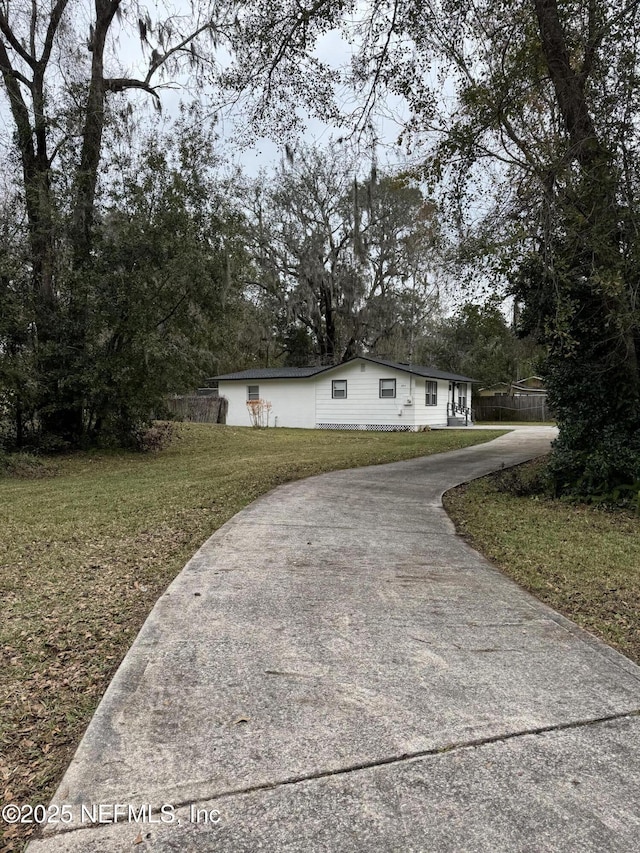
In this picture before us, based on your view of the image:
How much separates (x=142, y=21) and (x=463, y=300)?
1063 cm

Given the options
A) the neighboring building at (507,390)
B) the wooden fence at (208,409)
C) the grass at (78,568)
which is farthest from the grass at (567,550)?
the neighboring building at (507,390)

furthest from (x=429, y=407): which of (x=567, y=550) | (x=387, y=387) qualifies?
(x=567, y=550)

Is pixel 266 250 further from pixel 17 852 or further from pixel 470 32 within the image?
pixel 17 852

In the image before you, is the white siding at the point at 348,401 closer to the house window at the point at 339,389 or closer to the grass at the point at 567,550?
the house window at the point at 339,389

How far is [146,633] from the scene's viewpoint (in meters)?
3.16

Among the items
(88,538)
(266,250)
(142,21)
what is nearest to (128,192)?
(142,21)

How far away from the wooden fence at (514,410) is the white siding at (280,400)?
1459 cm

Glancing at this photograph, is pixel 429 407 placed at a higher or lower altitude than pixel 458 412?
higher

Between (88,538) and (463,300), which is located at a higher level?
(463,300)

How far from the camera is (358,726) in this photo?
2.28m

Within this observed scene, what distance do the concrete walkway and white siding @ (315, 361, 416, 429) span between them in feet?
61.8

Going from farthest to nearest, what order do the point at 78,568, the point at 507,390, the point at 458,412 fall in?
1. the point at 507,390
2. the point at 458,412
3. the point at 78,568

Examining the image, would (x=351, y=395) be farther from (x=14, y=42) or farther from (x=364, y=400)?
(x=14, y=42)

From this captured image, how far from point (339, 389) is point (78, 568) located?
65.8ft
